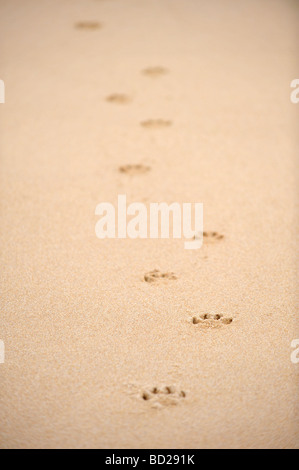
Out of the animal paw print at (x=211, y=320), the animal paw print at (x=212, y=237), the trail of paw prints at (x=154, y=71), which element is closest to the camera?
the animal paw print at (x=211, y=320)

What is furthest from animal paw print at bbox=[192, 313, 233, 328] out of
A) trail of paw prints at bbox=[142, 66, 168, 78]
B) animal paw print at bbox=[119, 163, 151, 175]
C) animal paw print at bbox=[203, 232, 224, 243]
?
trail of paw prints at bbox=[142, 66, 168, 78]

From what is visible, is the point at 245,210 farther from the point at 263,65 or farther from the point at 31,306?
the point at 263,65

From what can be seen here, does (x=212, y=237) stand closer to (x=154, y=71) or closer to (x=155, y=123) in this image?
(x=155, y=123)

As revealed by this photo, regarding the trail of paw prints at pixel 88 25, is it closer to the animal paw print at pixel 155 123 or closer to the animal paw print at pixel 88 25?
the animal paw print at pixel 88 25

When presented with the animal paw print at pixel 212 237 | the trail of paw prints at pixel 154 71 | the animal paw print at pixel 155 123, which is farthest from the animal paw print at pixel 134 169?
the trail of paw prints at pixel 154 71

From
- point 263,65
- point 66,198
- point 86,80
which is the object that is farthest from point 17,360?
point 263,65

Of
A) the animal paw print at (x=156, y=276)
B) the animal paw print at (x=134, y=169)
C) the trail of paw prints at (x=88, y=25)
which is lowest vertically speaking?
the animal paw print at (x=156, y=276)

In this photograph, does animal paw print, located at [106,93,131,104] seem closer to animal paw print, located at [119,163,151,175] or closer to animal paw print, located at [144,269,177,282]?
animal paw print, located at [119,163,151,175]
